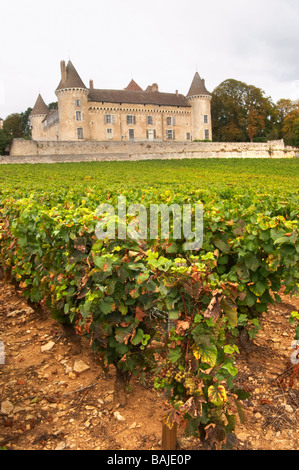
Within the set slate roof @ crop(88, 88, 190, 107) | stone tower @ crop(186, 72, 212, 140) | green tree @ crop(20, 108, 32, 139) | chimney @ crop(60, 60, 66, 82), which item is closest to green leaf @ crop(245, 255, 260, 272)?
chimney @ crop(60, 60, 66, 82)

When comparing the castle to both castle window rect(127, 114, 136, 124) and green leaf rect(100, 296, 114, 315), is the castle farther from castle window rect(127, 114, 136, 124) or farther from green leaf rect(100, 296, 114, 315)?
green leaf rect(100, 296, 114, 315)

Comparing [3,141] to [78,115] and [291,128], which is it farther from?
[291,128]

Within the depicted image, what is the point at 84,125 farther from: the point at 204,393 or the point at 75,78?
the point at 204,393

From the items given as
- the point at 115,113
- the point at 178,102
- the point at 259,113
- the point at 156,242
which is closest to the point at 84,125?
the point at 115,113

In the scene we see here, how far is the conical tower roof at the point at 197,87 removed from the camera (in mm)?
54875

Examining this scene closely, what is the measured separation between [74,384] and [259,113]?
65368mm

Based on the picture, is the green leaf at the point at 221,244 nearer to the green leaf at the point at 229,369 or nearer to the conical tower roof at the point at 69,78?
the green leaf at the point at 229,369

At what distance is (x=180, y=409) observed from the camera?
2818 mm

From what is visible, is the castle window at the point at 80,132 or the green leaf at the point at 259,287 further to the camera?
the castle window at the point at 80,132

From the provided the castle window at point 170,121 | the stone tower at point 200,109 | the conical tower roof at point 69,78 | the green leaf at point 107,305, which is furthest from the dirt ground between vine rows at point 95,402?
the castle window at point 170,121

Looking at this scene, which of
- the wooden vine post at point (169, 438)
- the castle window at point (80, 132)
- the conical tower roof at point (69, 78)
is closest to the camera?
the wooden vine post at point (169, 438)

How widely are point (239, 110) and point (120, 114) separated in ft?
68.0

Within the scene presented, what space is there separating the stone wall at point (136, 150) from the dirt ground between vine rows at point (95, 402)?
132 feet

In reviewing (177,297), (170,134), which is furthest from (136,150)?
(177,297)
